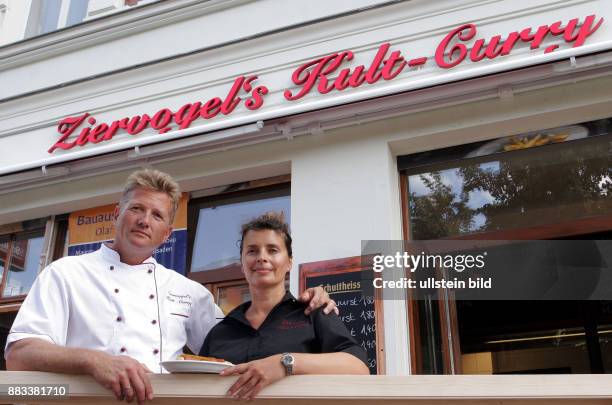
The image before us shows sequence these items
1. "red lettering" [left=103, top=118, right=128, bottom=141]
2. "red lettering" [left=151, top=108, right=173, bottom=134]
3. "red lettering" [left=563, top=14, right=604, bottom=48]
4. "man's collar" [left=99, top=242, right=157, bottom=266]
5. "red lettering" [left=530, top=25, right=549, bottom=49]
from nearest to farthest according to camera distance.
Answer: "man's collar" [left=99, top=242, right=157, bottom=266] → "red lettering" [left=563, top=14, right=604, bottom=48] → "red lettering" [left=530, top=25, right=549, bottom=49] → "red lettering" [left=151, top=108, right=173, bottom=134] → "red lettering" [left=103, top=118, right=128, bottom=141]

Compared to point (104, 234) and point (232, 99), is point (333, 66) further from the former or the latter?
point (104, 234)

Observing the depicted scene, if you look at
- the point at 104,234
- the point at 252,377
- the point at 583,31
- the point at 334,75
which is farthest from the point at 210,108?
the point at 252,377

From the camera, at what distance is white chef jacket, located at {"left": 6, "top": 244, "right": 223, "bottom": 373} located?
1.93 meters

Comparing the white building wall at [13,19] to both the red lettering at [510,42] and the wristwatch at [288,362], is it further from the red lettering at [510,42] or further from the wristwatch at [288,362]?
the wristwatch at [288,362]

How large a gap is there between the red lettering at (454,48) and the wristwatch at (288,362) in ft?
11.3

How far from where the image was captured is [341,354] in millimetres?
1760

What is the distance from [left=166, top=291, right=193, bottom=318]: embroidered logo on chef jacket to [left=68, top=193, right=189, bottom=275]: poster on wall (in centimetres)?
266

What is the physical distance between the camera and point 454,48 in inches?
177

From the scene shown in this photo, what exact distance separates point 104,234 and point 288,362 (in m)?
4.30

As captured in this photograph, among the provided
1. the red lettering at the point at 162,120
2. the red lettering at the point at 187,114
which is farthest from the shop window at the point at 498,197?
the red lettering at the point at 162,120

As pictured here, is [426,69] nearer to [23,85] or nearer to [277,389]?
[277,389]

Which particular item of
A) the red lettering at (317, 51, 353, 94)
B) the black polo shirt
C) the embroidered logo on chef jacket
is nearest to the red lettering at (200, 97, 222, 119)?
the red lettering at (317, 51, 353, 94)

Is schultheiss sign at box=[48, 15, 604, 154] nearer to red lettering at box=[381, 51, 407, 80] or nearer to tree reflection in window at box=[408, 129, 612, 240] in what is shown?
red lettering at box=[381, 51, 407, 80]

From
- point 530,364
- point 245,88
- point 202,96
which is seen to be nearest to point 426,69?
point 245,88
